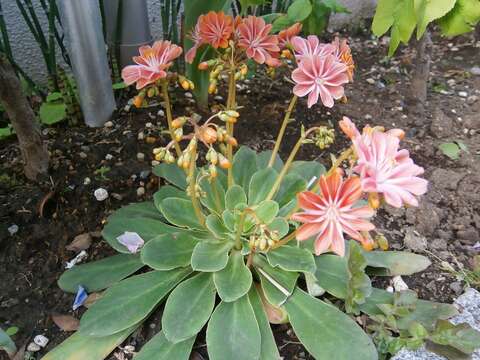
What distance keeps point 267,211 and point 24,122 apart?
2.85ft

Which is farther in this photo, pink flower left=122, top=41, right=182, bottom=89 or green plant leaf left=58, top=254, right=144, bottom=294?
green plant leaf left=58, top=254, right=144, bottom=294

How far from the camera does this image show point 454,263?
58.4 inches

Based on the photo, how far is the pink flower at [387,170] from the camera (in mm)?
827

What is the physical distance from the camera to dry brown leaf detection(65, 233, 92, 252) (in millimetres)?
1478

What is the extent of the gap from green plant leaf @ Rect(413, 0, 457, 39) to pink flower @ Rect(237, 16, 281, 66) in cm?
38

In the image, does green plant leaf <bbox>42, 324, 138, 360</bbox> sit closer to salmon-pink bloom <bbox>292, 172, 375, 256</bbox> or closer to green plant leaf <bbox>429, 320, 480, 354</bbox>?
salmon-pink bloom <bbox>292, 172, 375, 256</bbox>

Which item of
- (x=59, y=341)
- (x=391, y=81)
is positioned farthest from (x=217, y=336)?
(x=391, y=81)

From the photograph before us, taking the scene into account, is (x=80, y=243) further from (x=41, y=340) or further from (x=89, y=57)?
(x=89, y=57)

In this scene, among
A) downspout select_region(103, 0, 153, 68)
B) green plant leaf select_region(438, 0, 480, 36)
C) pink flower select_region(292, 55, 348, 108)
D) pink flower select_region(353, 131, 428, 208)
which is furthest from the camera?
downspout select_region(103, 0, 153, 68)

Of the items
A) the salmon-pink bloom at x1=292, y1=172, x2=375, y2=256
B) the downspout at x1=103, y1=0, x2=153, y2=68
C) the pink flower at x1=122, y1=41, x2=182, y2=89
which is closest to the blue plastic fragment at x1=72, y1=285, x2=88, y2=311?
the pink flower at x1=122, y1=41, x2=182, y2=89

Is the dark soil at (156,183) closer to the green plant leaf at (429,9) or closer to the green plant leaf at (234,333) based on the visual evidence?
the green plant leaf at (234,333)

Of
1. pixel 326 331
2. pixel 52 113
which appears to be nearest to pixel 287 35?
pixel 326 331

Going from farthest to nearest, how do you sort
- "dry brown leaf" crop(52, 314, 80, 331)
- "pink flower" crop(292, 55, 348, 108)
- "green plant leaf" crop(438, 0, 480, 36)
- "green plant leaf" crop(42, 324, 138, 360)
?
"dry brown leaf" crop(52, 314, 80, 331), "green plant leaf" crop(42, 324, 138, 360), "pink flower" crop(292, 55, 348, 108), "green plant leaf" crop(438, 0, 480, 36)

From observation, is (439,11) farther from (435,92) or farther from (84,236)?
(435,92)
